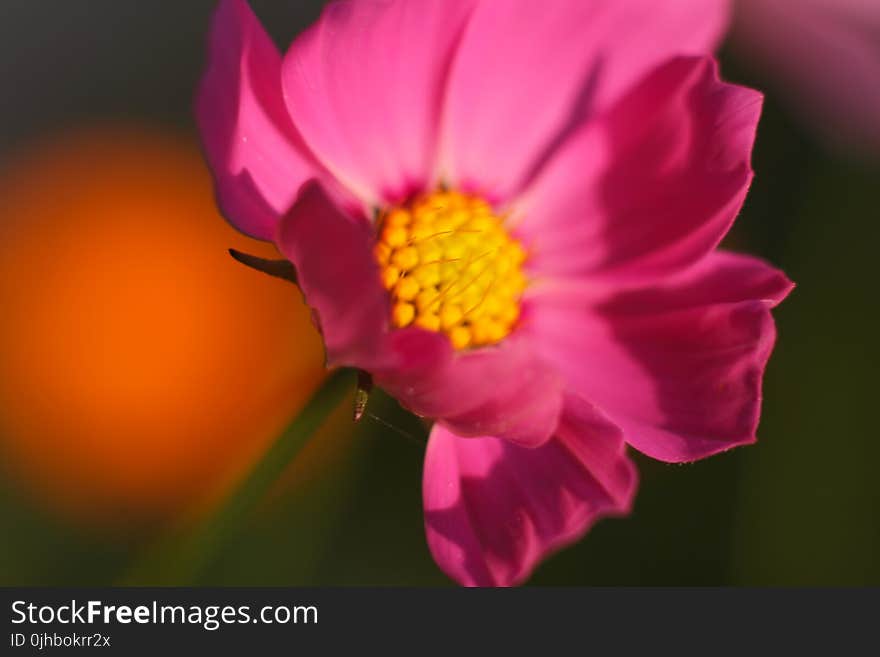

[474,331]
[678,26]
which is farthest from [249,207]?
[678,26]

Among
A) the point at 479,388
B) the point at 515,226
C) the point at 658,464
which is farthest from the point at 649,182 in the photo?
the point at 658,464

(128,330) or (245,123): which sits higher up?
(245,123)

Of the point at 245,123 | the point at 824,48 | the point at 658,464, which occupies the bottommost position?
the point at 658,464

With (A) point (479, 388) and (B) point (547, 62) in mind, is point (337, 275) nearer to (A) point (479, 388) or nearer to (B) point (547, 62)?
(A) point (479, 388)

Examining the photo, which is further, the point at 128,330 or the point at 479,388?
the point at 128,330

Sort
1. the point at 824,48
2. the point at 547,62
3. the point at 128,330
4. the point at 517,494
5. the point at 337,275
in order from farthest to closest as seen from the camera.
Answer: the point at 824,48
the point at 128,330
the point at 547,62
the point at 517,494
the point at 337,275

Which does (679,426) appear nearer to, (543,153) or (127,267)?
(543,153)

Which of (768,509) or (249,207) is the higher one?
(249,207)

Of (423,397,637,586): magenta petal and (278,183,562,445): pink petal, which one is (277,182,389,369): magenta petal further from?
(423,397,637,586): magenta petal
